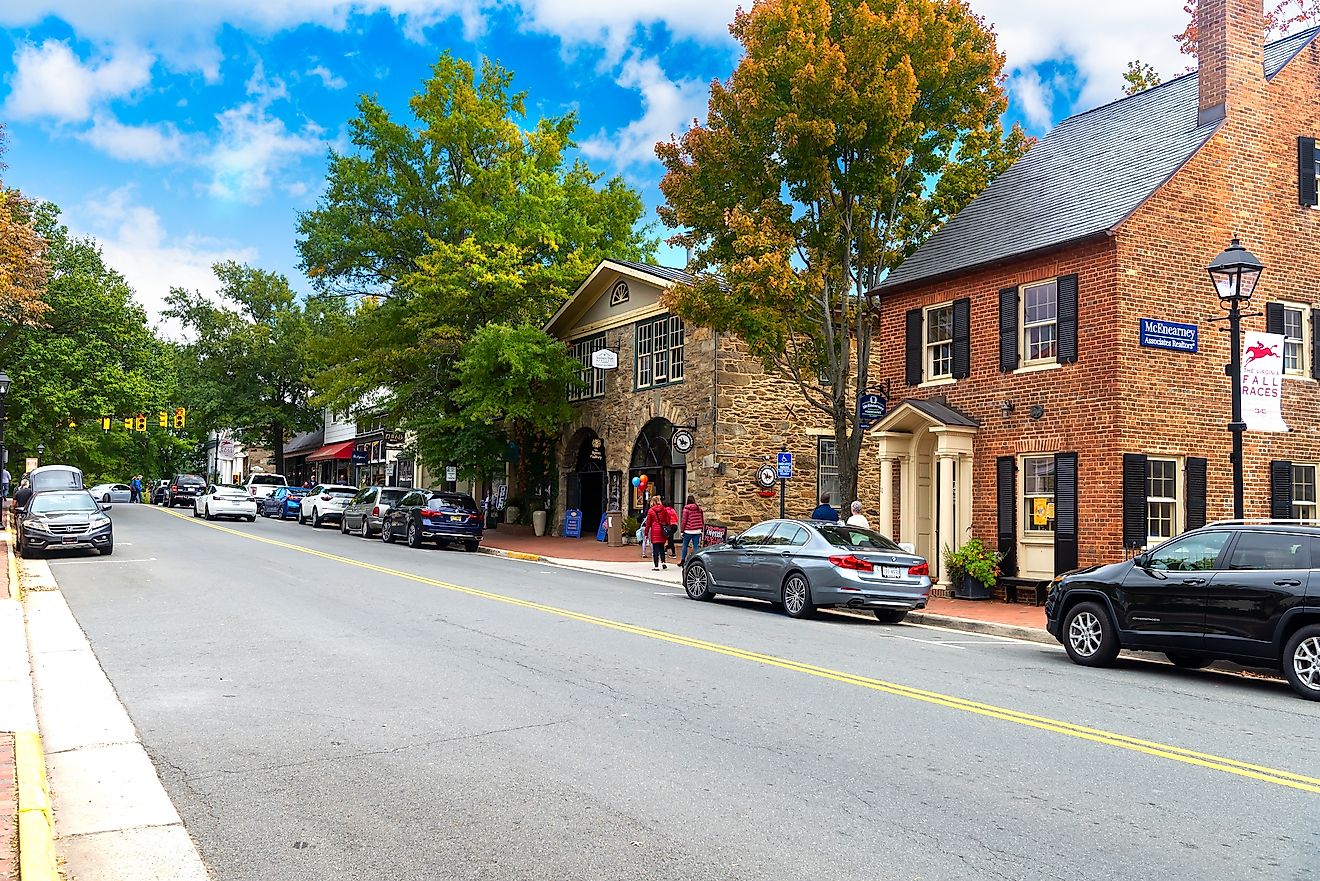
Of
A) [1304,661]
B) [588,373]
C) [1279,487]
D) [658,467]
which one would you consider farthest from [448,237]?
[1304,661]

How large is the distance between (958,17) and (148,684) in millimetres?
18064

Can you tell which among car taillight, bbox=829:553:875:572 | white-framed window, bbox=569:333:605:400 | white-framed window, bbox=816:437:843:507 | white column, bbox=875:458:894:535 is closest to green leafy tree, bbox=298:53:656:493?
white-framed window, bbox=569:333:605:400

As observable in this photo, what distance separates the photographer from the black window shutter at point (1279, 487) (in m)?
18.9

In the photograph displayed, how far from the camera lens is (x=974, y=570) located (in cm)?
1902

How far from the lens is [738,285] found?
2038 cm

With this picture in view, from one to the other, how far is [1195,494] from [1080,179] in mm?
6220

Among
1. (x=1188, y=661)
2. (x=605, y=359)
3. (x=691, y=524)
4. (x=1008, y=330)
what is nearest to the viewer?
(x=1188, y=661)

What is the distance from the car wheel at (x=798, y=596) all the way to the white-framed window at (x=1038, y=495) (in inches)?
204

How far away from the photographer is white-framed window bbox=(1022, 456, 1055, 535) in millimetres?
18781

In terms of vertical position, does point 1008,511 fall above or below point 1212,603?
above

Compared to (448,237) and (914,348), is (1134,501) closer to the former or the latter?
(914,348)

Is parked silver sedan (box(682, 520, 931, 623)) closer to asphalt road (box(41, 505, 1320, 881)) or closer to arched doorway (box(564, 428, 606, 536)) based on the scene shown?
asphalt road (box(41, 505, 1320, 881))

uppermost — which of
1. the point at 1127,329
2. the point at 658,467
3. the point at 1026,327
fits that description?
the point at 1026,327

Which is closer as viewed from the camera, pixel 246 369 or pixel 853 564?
pixel 853 564
